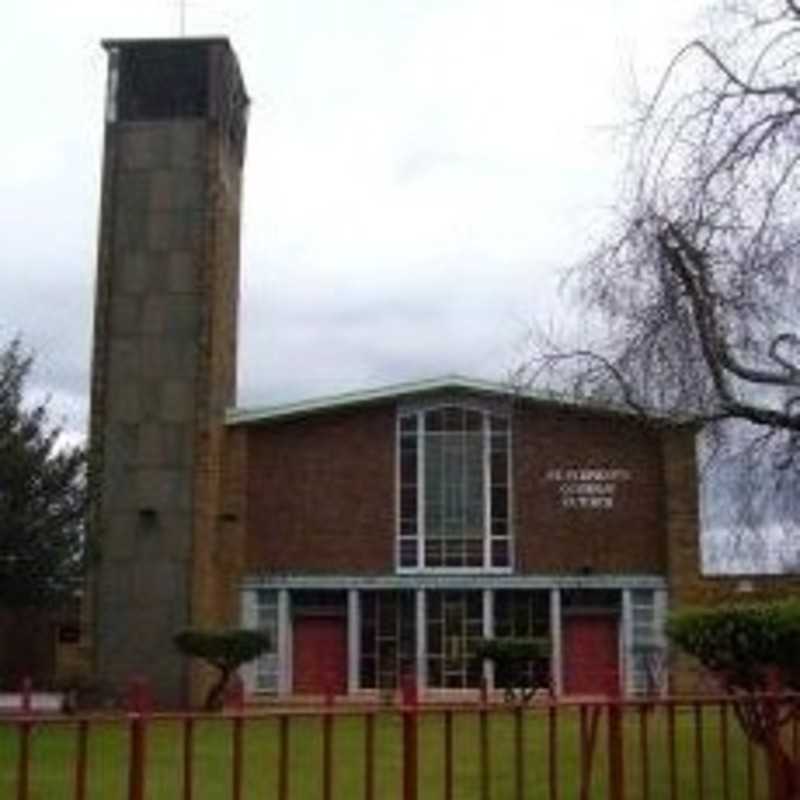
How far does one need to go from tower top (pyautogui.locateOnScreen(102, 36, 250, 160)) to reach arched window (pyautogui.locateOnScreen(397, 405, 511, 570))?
9488mm

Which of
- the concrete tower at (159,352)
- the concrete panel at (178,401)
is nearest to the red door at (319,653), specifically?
the concrete tower at (159,352)

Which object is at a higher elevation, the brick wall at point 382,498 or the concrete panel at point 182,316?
the concrete panel at point 182,316

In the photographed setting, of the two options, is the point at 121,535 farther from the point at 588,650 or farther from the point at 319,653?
the point at 588,650

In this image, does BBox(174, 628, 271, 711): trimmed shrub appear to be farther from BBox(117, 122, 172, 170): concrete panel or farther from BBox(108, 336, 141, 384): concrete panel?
BBox(117, 122, 172, 170): concrete panel

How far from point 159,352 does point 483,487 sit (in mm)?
9001

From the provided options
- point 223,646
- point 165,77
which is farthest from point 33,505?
point 165,77

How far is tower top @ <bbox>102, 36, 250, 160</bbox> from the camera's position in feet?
148

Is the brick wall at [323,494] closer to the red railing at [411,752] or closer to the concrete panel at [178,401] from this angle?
the concrete panel at [178,401]

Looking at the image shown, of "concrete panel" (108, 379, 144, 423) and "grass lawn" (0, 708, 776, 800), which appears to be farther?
"concrete panel" (108, 379, 144, 423)

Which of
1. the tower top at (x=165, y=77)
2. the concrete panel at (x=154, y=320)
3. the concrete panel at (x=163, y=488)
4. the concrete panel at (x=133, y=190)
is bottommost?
the concrete panel at (x=163, y=488)

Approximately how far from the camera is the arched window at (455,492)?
47000mm

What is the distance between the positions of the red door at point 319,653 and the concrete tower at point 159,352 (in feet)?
10.5

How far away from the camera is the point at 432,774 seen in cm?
1864

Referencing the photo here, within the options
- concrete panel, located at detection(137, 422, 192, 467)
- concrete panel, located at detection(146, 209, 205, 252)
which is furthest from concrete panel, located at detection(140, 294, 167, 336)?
concrete panel, located at detection(137, 422, 192, 467)
